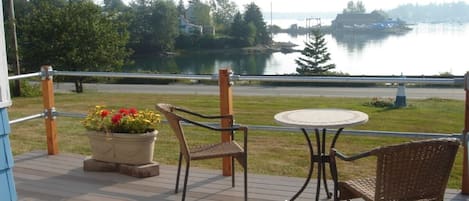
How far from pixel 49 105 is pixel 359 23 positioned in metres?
110

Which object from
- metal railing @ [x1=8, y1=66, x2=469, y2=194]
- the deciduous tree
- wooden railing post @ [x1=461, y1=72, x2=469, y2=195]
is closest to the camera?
wooden railing post @ [x1=461, y1=72, x2=469, y2=195]

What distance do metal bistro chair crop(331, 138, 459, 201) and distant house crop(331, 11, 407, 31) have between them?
353 ft

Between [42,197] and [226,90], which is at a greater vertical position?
[226,90]

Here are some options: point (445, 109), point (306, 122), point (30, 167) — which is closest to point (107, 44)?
point (445, 109)

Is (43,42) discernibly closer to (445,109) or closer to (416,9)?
(445,109)

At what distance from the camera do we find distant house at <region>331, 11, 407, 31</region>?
109 meters

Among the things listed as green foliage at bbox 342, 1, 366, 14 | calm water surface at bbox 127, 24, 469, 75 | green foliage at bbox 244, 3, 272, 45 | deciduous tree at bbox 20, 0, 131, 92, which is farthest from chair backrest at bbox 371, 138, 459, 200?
green foliage at bbox 342, 1, 366, 14

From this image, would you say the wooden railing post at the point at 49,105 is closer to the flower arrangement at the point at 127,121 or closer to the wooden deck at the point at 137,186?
the wooden deck at the point at 137,186

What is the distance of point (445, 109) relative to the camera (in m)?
13.6

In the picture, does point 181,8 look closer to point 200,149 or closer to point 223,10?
point 223,10

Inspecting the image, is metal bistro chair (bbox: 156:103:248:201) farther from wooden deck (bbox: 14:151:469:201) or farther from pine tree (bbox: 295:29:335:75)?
pine tree (bbox: 295:29:335:75)

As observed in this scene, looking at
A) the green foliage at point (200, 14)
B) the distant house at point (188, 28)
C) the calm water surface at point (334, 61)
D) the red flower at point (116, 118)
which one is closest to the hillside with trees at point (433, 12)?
the green foliage at point (200, 14)

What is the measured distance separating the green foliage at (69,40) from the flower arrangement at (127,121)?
20.5 m

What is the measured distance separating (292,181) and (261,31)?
75.6 metres
